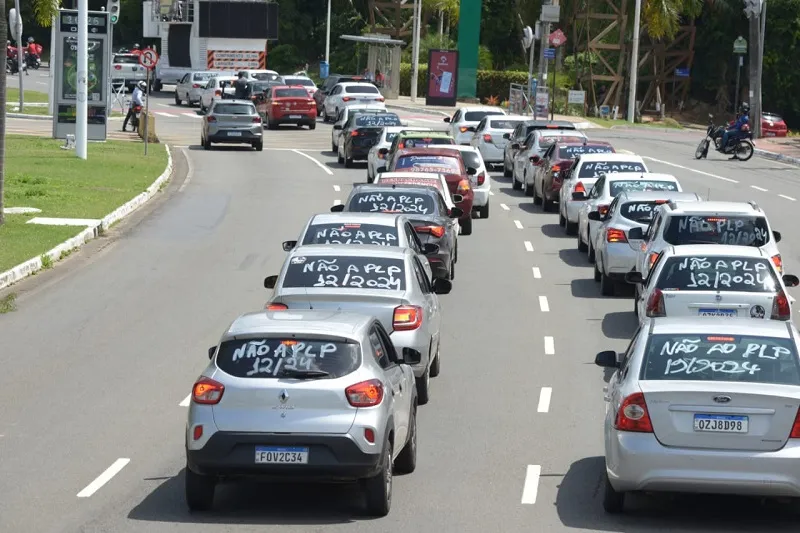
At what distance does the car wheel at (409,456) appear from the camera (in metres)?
12.4

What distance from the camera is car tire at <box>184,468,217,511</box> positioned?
10961 mm

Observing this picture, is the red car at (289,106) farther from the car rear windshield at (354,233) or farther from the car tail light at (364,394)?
the car tail light at (364,394)

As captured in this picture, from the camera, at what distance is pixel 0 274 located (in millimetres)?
22828

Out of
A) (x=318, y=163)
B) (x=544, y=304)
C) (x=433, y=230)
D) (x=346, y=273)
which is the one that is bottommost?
(x=318, y=163)

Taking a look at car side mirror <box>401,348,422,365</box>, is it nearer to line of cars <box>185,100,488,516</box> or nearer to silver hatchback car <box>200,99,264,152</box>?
line of cars <box>185,100,488,516</box>

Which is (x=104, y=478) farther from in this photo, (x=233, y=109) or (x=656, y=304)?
(x=233, y=109)

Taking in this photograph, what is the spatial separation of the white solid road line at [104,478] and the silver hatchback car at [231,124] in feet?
121

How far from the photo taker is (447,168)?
30.5 meters

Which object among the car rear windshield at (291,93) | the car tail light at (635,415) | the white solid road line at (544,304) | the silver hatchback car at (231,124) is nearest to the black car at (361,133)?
the silver hatchback car at (231,124)

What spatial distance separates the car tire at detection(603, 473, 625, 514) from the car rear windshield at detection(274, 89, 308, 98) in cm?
4960

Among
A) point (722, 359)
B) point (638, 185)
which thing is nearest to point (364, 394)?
point (722, 359)

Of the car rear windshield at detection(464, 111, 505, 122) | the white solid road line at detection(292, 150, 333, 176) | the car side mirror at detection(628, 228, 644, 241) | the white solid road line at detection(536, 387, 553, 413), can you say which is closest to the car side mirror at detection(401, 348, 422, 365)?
the white solid road line at detection(536, 387, 553, 413)

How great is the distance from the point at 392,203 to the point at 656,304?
21.3ft

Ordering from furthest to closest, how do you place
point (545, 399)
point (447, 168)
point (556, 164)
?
1. point (556, 164)
2. point (447, 168)
3. point (545, 399)
